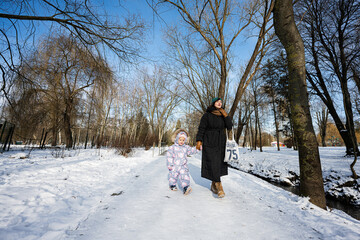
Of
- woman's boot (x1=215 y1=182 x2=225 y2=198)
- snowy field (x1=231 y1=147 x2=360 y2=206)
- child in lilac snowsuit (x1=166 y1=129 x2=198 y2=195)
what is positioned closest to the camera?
woman's boot (x1=215 y1=182 x2=225 y2=198)

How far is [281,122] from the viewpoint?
18391 mm

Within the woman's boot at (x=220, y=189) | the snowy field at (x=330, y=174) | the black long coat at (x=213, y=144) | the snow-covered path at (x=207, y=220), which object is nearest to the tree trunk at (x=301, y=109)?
the snow-covered path at (x=207, y=220)

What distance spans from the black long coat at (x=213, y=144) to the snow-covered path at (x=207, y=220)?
49 centimetres

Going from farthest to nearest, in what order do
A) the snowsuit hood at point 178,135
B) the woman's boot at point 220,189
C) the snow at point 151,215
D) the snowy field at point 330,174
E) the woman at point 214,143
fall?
the snowy field at point 330,174 → the snowsuit hood at point 178,135 → the woman at point 214,143 → the woman's boot at point 220,189 → the snow at point 151,215

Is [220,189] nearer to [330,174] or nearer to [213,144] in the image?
[213,144]

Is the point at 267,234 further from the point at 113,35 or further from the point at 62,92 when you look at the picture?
the point at 62,92

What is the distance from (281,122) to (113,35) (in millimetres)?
20992

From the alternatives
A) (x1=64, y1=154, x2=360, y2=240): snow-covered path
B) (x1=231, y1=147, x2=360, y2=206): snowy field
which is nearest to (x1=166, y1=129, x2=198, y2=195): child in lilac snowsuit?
(x1=64, y1=154, x2=360, y2=240): snow-covered path

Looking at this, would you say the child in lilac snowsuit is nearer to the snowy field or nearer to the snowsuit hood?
the snowsuit hood

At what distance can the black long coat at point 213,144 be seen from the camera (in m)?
2.89

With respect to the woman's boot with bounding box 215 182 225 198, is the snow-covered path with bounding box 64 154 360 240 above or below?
below

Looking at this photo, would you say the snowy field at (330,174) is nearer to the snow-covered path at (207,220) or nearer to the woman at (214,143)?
the snow-covered path at (207,220)

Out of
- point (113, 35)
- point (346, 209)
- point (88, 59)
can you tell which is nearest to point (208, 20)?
point (113, 35)

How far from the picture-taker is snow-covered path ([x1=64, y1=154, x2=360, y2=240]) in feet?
4.97
